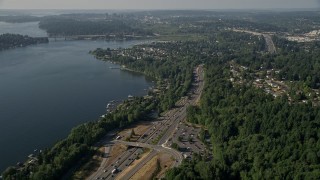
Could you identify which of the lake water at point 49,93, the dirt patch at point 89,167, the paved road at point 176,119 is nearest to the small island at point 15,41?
the lake water at point 49,93

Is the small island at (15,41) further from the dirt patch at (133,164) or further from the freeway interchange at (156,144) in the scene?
the dirt patch at (133,164)

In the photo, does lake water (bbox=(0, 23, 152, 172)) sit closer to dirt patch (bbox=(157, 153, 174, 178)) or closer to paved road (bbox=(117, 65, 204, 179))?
paved road (bbox=(117, 65, 204, 179))


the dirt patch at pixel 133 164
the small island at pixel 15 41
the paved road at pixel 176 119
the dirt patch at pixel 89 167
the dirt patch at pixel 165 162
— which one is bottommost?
the dirt patch at pixel 89 167

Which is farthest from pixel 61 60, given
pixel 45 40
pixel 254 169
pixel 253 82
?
pixel 254 169

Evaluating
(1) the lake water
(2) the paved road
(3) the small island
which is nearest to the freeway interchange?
(2) the paved road

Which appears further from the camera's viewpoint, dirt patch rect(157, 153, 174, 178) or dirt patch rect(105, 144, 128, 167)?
dirt patch rect(105, 144, 128, 167)

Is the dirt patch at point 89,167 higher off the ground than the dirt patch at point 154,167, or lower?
lower
